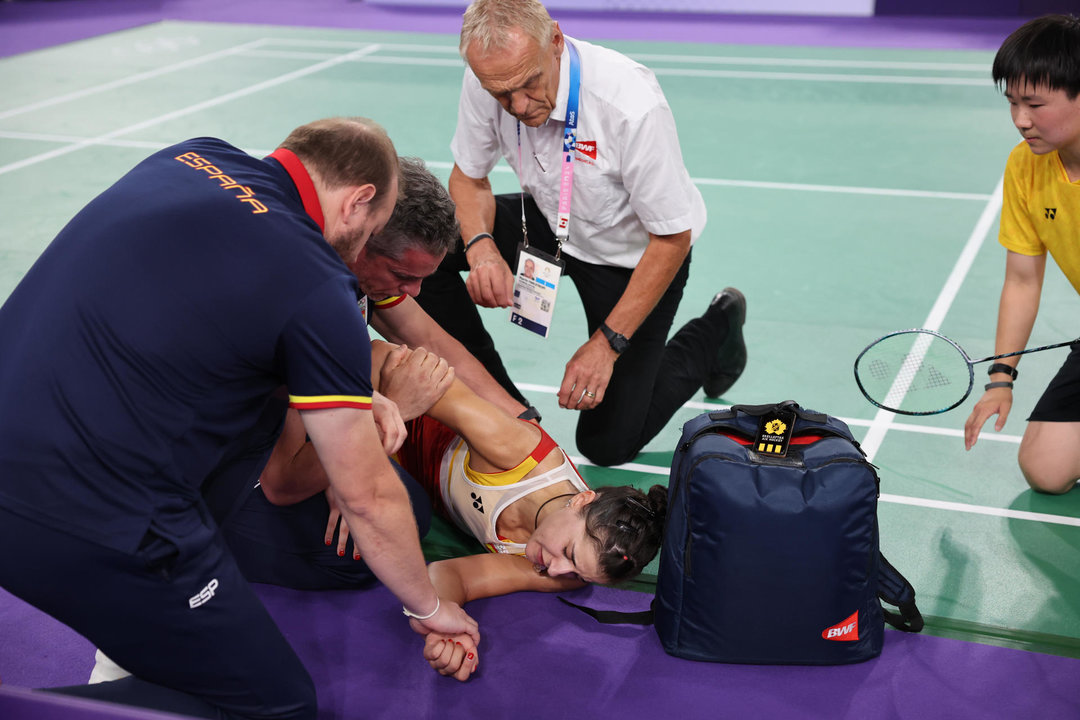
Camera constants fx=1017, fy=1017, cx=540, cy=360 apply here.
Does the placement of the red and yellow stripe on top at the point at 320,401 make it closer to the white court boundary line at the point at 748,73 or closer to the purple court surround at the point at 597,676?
the purple court surround at the point at 597,676

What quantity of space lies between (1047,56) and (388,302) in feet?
8.29

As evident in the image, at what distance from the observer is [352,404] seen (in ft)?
8.17

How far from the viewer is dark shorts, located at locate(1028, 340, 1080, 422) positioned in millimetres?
4219

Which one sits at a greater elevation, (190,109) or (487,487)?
(487,487)

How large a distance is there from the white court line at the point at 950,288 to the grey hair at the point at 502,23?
6.63 ft

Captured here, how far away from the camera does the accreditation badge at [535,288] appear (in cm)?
437

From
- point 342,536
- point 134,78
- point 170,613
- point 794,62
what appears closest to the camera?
point 170,613

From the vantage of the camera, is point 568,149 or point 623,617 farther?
point 568,149

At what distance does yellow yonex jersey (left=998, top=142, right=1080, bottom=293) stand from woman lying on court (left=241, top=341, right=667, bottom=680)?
1.81m

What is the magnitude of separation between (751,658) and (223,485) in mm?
1842

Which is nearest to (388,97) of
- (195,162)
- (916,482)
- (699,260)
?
(699,260)

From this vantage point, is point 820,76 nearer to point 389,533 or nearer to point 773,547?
point 773,547

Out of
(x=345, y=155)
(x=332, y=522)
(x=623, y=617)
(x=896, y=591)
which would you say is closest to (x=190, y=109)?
(x=332, y=522)

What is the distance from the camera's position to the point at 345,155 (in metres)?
2.61
